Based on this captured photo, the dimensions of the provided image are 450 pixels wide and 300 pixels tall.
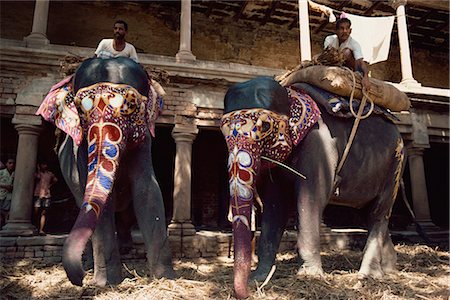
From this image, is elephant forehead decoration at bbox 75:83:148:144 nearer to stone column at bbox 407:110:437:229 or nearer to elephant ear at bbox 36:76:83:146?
elephant ear at bbox 36:76:83:146

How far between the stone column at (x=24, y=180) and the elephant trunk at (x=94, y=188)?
4.81 meters

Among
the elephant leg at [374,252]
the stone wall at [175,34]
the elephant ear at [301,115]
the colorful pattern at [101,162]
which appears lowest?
the elephant leg at [374,252]

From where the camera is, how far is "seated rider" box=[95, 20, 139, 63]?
14.1ft

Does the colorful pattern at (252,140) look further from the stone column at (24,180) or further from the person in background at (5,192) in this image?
the person in background at (5,192)

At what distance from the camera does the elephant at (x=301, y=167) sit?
11.0 ft

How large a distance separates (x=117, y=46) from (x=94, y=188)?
2134 mm

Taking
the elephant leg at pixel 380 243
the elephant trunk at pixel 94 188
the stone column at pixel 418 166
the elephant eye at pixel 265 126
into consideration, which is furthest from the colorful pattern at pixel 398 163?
the stone column at pixel 418 166

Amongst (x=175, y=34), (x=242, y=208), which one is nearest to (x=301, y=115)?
(x=242, y=208)

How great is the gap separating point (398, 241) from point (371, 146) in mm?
5913

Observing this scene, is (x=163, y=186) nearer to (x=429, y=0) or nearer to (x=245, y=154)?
(x=245, y=154)

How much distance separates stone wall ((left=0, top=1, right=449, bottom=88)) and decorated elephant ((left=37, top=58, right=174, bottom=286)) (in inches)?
372

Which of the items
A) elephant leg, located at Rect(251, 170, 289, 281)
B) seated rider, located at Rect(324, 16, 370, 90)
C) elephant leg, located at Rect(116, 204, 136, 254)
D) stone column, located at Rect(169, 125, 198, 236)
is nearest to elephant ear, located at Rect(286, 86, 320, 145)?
elephant leg, located at Rect(251, 170, 289, 281)

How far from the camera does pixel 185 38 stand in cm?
916

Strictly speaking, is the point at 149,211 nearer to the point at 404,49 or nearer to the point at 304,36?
the point at 304,36
